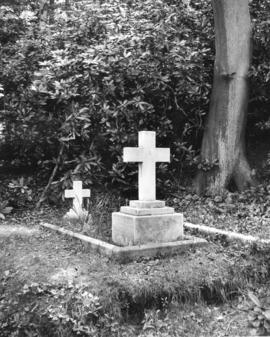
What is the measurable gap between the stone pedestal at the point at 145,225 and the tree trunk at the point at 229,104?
131 inches

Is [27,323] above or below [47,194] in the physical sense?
below

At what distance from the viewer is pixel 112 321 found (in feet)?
14.0

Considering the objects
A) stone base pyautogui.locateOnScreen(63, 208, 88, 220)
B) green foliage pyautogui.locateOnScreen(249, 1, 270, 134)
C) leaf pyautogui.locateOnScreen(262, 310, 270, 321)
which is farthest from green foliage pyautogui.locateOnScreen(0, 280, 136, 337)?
green foliage pyautogui.locateOnScreen(249, 1, 270, 134)

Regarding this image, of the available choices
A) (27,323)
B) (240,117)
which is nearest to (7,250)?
(27,323)

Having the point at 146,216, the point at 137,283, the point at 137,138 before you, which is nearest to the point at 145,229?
the point at 146,216

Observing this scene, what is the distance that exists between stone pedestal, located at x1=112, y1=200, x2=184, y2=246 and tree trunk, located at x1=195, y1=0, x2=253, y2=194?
3323mm

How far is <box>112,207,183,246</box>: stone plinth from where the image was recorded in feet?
18.7

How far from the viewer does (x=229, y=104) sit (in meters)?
9.18

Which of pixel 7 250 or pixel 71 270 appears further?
pixel 7 250

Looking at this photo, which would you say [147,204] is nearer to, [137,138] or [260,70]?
[137,138]

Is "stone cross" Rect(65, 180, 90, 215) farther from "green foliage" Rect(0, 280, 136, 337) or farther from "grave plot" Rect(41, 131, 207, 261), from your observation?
"green foliage" Rect(0, 280, 136, 337)

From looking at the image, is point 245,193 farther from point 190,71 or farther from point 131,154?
point 131,154

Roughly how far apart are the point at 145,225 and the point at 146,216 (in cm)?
12

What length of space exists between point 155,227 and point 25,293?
1925mm
